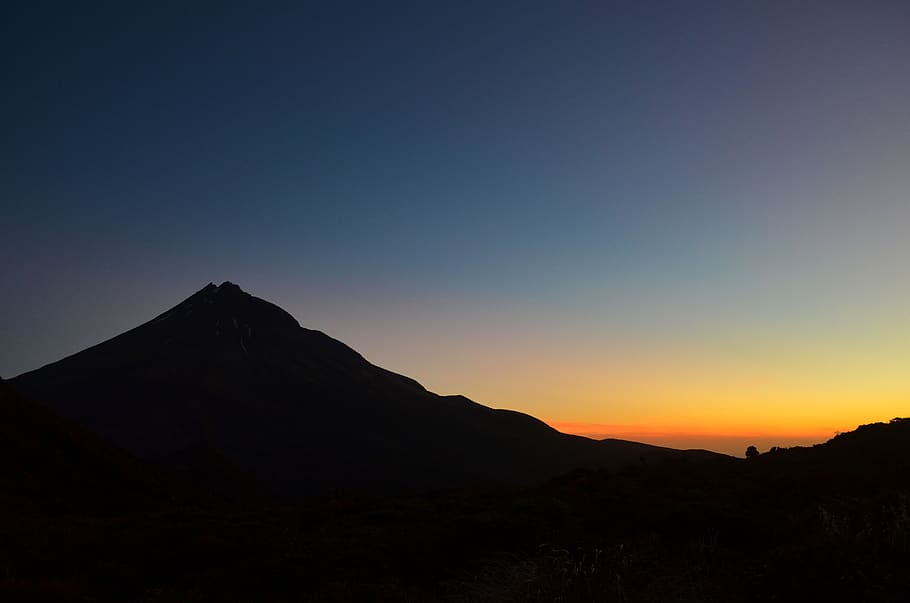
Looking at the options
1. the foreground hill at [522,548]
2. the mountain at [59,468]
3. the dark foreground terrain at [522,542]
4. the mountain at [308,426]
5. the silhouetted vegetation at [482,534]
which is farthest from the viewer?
the mountain at [308,426]

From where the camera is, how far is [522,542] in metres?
14.2

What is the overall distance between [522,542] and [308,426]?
15634 centimetres

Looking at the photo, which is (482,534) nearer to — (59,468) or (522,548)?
(522,548)

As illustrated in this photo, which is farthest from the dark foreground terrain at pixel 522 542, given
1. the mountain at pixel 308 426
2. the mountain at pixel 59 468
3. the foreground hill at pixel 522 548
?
the mountain at pixel 308 426

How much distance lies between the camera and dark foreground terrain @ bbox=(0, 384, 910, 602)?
8469 millimetres

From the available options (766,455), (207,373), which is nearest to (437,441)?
(207,373)

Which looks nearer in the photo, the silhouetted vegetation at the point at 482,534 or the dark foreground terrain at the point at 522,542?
the dark foreground terrain at the point at 522,542

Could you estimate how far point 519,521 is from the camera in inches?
620

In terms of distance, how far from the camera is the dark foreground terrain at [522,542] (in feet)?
27.8

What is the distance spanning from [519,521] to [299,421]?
158 metres

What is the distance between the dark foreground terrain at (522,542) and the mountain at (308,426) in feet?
323

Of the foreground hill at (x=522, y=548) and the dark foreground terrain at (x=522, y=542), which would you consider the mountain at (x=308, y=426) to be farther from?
the foreground hill at (x=522, y=548)

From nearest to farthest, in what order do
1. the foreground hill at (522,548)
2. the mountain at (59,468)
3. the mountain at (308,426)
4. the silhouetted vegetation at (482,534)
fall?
the foreground hill at (522,548) → the silhouetted vegetation at (482,534) → the mountain at (59,468) → the mountain at (308,426)

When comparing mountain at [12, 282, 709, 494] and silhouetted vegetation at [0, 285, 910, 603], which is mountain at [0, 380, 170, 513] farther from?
mountain at [12, 282, 709, 494]
